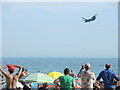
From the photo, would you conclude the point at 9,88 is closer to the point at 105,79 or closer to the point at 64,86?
the point at 64,86

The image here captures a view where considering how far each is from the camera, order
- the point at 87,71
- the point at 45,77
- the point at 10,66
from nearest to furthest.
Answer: the point at 10,66 < the point at 87,71 < the point at 45,77

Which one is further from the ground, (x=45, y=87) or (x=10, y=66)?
(x=10, y=66)

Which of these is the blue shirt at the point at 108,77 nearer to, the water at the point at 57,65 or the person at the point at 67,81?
the person at the point at 67,81

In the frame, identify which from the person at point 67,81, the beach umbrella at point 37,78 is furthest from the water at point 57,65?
the person at point 67,81

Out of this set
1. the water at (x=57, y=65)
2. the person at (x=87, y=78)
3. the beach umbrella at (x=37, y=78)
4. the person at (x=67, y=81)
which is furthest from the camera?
the water at (x=57, y=65)

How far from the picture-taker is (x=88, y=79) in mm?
8812

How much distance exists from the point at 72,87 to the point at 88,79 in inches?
31.7

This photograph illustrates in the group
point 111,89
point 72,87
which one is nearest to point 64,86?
point 72,87

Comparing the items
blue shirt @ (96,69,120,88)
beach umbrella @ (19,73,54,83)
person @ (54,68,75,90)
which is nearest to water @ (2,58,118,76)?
beach umbrella @ (19,73,54,83)

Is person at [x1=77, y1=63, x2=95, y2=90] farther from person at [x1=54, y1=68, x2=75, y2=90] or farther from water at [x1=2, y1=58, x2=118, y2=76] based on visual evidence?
water at [x1=2, y1=58, x2=118, y2=76]

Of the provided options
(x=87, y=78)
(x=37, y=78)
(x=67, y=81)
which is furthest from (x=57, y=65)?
(x=67, y=81)

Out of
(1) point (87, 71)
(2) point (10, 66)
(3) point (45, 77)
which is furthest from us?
(3) point (45, 77)

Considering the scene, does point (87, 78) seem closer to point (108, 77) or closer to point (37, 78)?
point (108, 77)

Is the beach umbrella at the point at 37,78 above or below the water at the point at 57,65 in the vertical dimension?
above
